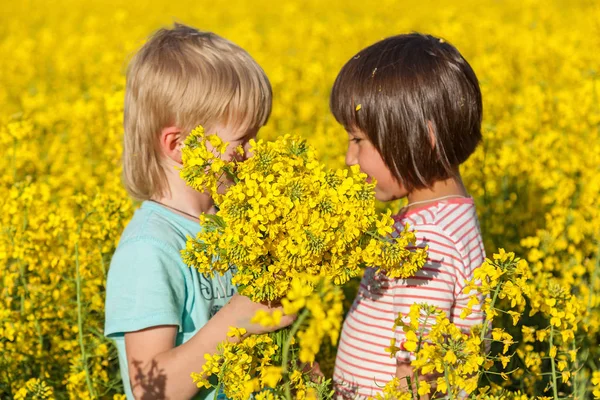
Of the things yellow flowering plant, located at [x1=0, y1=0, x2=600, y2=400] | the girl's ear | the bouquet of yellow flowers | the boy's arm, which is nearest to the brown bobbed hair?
the girl's ear

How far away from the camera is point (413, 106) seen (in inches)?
94.0

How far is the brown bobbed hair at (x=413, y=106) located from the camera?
2391 millimetres

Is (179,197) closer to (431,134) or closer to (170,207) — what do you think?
(170,207)

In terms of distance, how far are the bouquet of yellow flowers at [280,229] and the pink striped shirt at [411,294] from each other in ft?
1.31

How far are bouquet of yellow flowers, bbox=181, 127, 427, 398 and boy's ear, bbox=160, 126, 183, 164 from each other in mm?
712

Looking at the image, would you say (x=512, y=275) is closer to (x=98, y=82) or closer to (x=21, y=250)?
(x=21, y=250)

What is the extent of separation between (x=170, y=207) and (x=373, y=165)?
66 cm

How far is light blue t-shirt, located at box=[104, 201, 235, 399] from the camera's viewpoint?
2.22 metres

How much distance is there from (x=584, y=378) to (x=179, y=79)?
1.73 metres

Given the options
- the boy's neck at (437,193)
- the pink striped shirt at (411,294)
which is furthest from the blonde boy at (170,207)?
the boy's neck at (437,193)

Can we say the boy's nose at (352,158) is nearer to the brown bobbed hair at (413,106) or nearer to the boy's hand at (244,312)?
the brown bobbed hair at (413,106)

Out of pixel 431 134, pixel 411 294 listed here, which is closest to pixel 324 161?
pixel 431 134

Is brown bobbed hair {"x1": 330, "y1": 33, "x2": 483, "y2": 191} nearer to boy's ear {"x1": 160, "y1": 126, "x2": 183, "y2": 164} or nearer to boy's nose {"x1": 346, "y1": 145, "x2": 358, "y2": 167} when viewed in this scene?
boy's nose {"x1": 346, "y1": 145, "x2": 358, "y2": 167}

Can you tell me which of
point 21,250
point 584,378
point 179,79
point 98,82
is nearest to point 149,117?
point 179,79
